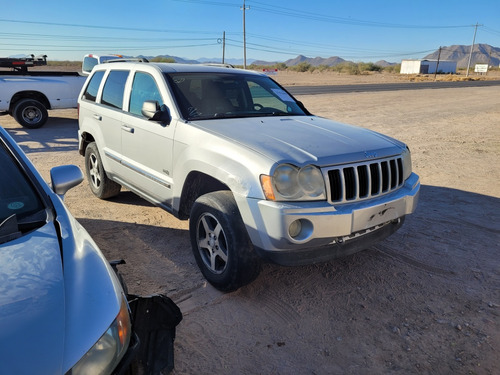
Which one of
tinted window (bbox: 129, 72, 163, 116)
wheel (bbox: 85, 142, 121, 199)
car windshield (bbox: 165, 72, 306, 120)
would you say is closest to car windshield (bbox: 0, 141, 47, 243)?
car windshield (bbox: 165, 72, 306, 120)

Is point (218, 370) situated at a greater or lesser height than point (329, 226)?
lesser

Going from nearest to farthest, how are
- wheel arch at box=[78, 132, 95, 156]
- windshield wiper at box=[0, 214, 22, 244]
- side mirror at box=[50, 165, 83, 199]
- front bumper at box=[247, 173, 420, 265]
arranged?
windshield wiper at box=[0, 214, 22, 244]
side mirror at box=[50, 165, 83, 199]
front bumper at box=[247, 173, 420, 265]
wheel arch at box=[78, 132, 95, 156]

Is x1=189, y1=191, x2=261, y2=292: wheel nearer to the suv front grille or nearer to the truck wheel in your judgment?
the suv front grille

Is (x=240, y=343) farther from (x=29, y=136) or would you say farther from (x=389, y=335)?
(x=29, y=136)

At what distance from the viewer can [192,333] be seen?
304 centimetres

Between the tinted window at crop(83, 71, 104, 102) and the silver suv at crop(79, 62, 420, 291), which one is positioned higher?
the tinted window at crop(83, 71, 104, 102)

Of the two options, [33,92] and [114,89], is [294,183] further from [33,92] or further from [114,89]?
[33,92]

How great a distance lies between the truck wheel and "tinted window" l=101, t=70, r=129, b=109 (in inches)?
298

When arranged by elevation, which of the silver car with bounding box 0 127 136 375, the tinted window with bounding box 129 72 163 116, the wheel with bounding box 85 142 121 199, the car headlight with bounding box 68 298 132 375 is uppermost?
the tinted window with bounding box 129 72 163 116

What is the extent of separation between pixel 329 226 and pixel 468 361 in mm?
1255

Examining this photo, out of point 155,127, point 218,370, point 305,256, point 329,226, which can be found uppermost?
point 155,127

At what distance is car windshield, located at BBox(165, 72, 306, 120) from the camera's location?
13.9 feet

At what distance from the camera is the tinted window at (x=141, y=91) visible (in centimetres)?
445

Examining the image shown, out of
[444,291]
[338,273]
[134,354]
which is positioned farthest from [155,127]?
[444,291]
